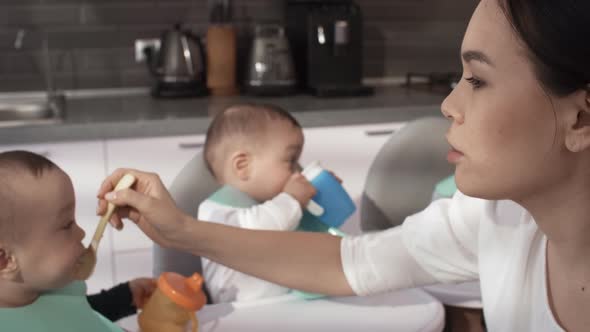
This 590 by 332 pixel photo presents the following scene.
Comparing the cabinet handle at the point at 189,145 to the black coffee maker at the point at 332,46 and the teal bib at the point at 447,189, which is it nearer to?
the black coffee maker at the point at 332,46

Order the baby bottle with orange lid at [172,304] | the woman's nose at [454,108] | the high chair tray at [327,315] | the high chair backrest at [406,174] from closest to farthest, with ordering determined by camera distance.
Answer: the woman's nose at [454,108] → the baby bottle with orange lid at [172,304] → the high chair tray at [327,315] → the high chair backrest at [406,174]

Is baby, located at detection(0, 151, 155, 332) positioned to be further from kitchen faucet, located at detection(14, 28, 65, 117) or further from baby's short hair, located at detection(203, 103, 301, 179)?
kitchen faucet, located at detection(14, 28, 65, 117)

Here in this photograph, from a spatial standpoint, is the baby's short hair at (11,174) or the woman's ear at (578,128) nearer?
the woman's ear at (578,128)

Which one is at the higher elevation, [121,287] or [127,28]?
[127,28]

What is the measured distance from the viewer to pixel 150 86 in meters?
3.13

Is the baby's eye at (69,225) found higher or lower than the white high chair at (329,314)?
higher

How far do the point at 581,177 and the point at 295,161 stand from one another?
87cm

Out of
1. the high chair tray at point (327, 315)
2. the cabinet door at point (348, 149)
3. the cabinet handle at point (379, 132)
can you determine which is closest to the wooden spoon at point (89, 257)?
the high chair tray at point (327, 315)

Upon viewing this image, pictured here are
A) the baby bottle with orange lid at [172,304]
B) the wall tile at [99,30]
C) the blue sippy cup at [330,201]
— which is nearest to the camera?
the baby bottle with orange lid at [172,304]

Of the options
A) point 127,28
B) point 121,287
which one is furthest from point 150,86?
point 121,287

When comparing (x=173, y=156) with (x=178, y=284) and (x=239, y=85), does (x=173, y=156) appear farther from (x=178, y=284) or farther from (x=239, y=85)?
(x=178, y=284)

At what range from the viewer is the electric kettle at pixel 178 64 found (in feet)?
9.45

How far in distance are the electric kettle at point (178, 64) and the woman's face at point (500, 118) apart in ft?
6.67

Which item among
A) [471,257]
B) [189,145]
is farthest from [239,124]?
[189,145]
